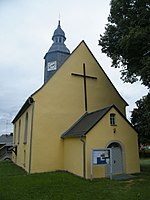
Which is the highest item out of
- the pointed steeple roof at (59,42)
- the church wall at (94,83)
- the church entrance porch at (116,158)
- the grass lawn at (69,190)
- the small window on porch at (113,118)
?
the pointed steeple roof at (59,42)

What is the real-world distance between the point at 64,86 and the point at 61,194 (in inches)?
433

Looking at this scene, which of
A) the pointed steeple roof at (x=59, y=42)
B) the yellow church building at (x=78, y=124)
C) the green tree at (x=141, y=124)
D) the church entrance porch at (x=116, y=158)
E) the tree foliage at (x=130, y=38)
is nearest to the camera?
the tree foliage at (x=130, y=38)

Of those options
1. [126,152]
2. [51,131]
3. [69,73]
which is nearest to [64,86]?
[69,73]

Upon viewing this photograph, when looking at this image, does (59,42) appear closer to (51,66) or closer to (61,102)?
(51,66)

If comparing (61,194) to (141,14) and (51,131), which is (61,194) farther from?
(141,14)

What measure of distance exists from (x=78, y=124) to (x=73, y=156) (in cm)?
297

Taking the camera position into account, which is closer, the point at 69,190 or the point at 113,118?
the point at 69,190

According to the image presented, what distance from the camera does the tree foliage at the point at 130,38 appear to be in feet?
45.0

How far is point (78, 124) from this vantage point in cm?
1816

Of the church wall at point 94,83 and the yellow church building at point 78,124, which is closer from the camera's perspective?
the yellow church building at point 78,124

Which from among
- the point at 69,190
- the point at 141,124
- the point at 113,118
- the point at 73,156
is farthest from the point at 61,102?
the point at 141,124

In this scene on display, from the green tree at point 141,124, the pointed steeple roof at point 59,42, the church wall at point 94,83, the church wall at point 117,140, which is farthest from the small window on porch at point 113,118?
the pointed steeple roof at point 59,42

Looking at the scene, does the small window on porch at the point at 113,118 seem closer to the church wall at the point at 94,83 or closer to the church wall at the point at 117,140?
the church wall at the point at 117,140

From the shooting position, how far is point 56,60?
26.2 meters
